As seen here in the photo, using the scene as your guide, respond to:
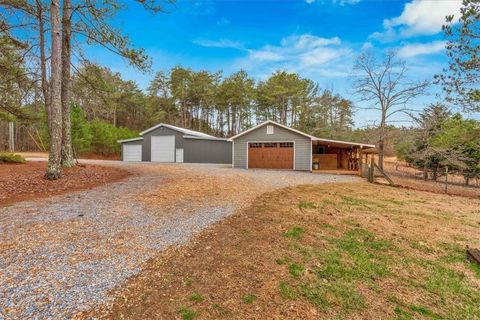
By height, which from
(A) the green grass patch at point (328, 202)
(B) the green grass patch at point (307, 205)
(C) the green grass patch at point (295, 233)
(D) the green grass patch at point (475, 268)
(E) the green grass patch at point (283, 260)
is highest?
(B) the green grass patch at point (307, 205)

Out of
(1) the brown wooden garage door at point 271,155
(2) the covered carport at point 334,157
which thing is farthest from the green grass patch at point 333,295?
(2) the covered carport at point 334,157

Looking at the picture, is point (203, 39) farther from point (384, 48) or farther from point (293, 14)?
point (384, 48)

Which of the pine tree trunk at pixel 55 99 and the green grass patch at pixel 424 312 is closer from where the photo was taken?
the green grass patch at pixel 424 312

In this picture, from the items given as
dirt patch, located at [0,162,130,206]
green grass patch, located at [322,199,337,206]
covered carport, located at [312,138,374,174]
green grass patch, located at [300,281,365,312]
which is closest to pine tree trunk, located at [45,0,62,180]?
dirt patch, located at [0,162,130,206]

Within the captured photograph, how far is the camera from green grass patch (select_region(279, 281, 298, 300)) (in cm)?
262

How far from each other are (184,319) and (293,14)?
13.7m

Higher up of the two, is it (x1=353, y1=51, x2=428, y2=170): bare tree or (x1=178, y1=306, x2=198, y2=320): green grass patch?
(x1=353, y1=51, x2=428, y2=170): bare tree

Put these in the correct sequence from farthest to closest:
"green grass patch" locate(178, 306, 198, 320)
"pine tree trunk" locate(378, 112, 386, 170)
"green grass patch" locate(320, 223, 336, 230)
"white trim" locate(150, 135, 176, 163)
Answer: "white trim" locate(150, 135, 176, 163)
"pine tree trunk" locate(378, 112, 386, 170)
"green grass patch" locate(320, 223, 336, 230)
"green grass patch" locate(178, 306, 198, 320)

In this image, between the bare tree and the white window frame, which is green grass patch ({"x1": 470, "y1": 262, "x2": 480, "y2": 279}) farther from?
the bare tree

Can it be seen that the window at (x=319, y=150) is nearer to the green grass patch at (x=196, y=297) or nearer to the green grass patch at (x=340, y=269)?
the green grass patch at (x=340, y=269)

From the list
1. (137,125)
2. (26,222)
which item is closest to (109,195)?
(26,222)

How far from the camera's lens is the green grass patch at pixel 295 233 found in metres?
4.23

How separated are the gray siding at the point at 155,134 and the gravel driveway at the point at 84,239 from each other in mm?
15856

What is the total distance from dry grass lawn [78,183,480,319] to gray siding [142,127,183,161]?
18.5 m
